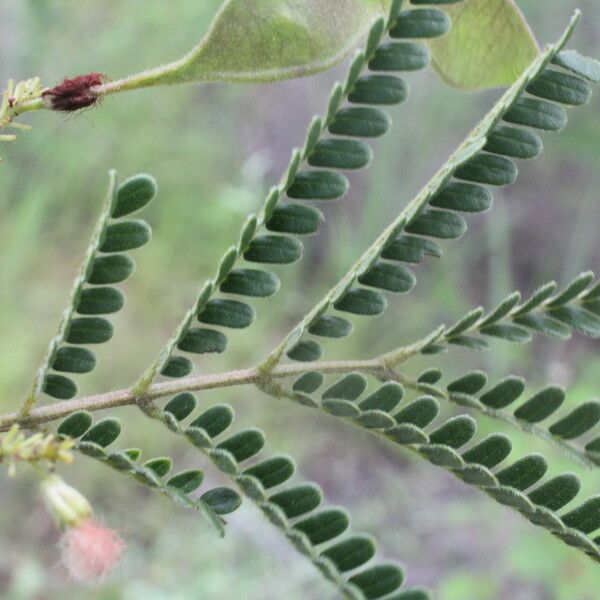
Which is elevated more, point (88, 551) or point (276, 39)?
point (276, 39)

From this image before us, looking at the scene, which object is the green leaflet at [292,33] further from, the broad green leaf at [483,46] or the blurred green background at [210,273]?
the blurred green background at [210,273]

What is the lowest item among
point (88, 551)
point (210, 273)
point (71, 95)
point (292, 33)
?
point (210, 273)

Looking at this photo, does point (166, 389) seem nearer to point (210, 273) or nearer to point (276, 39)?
point (276, 39)

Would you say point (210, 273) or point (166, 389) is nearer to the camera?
point (166, 389)

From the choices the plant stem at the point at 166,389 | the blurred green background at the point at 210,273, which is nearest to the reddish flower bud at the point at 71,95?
the plant stem at the point at 166,389

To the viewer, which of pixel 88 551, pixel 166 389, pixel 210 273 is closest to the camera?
pixel 88 551

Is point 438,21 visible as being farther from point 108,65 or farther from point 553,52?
point 108,65

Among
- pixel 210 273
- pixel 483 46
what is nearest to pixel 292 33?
pixel 483 46
